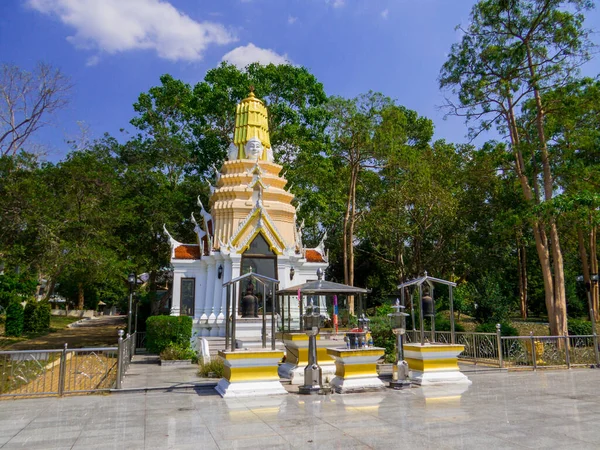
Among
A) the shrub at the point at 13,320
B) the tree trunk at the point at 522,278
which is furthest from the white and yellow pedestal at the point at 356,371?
the tree trunk at the point at 522,278

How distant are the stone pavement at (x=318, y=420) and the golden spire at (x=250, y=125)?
639 inches

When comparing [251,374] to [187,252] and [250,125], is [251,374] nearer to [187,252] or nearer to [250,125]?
[187,252]

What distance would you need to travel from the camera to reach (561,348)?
1594 cm

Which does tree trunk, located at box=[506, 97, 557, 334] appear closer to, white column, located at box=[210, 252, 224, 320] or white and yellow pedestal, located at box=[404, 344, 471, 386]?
white and yellow pedestal, located at box=[404, 344, 471, 386]

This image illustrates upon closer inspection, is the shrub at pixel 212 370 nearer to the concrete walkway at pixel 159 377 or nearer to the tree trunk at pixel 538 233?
the concrete walkway at pixel 159 377

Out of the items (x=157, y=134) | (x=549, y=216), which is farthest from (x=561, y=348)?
(x=157, y=134)

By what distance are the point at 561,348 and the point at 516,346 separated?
1.41m

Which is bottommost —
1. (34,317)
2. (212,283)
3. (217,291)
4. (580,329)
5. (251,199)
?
(580,329)

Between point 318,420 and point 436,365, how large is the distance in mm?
5023

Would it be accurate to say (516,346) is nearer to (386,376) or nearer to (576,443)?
(386,376)

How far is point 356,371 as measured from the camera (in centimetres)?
→ 1092

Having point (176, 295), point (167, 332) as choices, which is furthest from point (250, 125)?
point (167, 332)

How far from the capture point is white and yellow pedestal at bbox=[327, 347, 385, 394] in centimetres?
1074

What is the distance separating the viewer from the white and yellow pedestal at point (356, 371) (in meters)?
10.7
